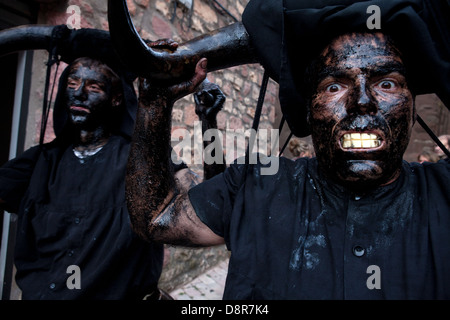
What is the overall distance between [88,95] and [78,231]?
2.57 feet

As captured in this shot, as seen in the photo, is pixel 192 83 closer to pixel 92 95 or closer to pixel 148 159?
pixel 148 159

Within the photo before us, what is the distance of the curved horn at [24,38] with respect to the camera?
5.41 ft

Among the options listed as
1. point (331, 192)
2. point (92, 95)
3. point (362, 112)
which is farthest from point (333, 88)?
point (92, 95)

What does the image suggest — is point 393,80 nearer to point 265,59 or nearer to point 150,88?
point 265,59

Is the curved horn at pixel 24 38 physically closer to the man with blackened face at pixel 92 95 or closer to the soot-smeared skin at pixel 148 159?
the man with blackened face at pixel 92 95

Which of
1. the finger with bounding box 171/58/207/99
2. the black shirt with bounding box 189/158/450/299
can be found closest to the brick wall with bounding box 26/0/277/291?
the finger with bounding box 171/58/207/99

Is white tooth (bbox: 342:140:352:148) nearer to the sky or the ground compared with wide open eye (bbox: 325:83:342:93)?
nearer to the ground

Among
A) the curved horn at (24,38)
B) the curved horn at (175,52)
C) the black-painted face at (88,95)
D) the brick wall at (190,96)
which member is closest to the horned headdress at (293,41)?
the curved horn at (175,52)

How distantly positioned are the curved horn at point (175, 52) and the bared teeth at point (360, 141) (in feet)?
1.57

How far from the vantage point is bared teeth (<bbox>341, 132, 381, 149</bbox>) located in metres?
0.93

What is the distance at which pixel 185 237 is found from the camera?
3.68 ft

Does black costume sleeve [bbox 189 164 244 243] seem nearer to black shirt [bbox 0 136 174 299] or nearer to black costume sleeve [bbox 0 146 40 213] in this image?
black shirt [bbox 0 136 174 299]

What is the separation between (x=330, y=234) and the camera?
0.96 m
